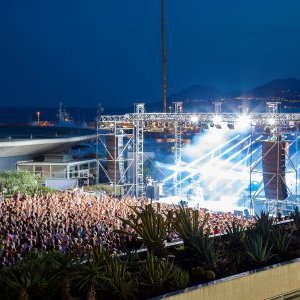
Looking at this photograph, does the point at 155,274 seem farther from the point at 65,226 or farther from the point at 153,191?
the point at 153,191

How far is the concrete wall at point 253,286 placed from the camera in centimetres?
629

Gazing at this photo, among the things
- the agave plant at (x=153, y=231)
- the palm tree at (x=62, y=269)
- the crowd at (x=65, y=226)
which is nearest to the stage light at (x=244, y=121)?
the crowd at (x=65, y=226)

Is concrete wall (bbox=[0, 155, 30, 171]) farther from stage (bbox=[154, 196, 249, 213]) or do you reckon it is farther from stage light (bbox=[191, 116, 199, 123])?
stage light (bbox=[191, 116, 199, 123])

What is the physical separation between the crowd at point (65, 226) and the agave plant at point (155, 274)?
6.57ft

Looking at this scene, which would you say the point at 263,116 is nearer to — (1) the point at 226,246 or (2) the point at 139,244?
(2) the point at 139,244

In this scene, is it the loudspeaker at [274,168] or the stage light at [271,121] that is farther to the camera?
the stage light at [271,121]

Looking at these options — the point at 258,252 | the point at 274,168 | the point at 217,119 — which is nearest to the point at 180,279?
the point at 258,252

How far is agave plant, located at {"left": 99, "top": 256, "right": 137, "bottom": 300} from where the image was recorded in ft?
21.2

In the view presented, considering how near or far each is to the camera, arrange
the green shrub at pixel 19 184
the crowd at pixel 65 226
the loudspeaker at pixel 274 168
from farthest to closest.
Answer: the green shrub at pixel 19 184 < the loudspeaker at pixel 274 168 < the crowd at pixel 65 226

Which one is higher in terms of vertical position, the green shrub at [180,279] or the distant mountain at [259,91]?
the distant mountain at [259,91]

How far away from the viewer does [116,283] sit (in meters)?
6.50

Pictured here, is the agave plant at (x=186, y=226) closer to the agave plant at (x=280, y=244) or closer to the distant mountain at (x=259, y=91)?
the agave plant at (x=280, y=244)

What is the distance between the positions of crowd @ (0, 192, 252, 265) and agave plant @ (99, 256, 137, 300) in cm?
233

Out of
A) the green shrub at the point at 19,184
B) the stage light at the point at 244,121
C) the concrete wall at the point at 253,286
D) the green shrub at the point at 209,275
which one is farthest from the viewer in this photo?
the green shrub at the point at 19,184
